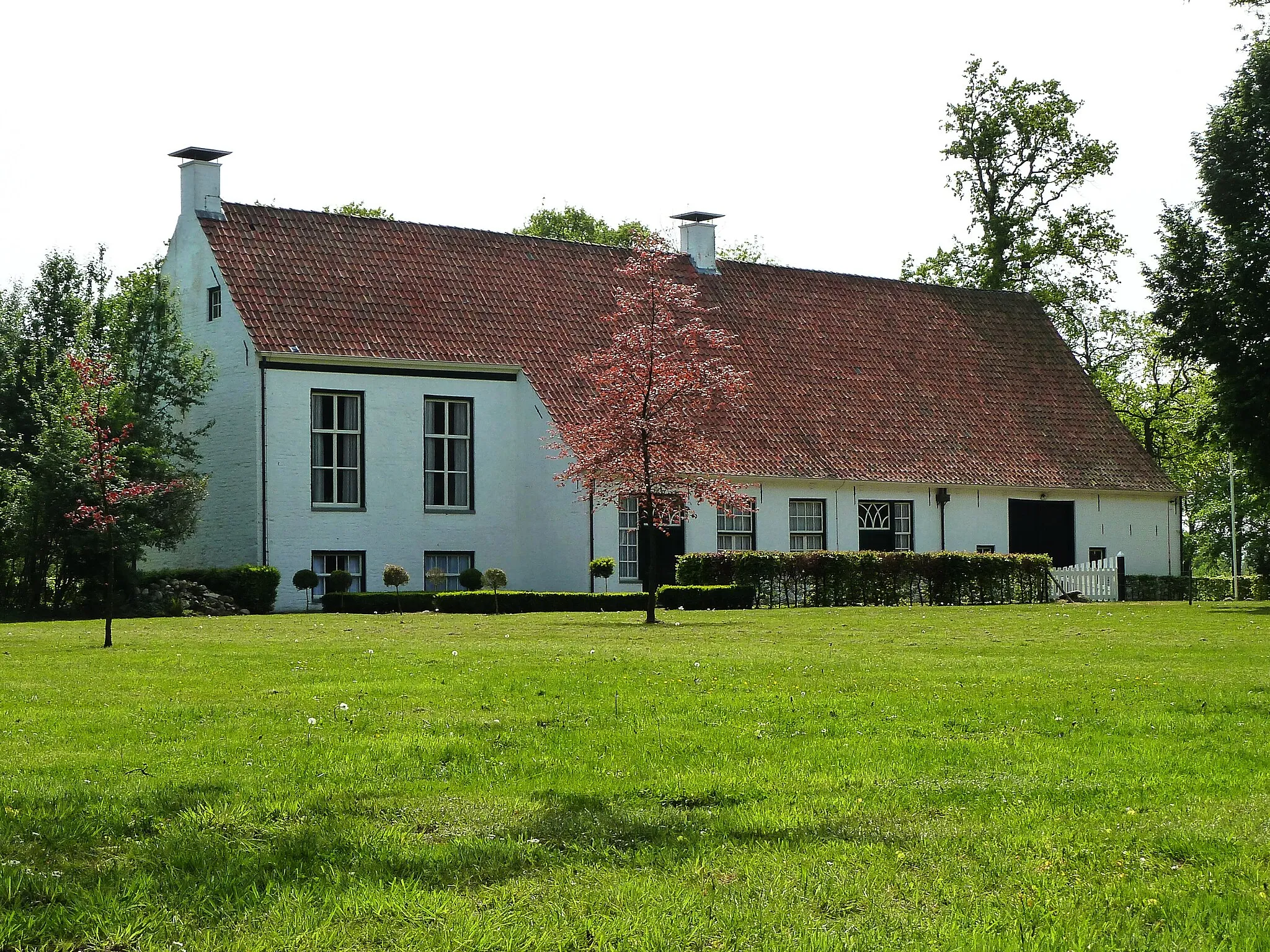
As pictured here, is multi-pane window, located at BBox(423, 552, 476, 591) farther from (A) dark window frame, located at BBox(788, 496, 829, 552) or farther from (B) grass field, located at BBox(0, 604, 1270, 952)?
(B) grass field, located at BBox(0, 604, 1270, 952)

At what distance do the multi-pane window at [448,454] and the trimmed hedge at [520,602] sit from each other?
5.35m

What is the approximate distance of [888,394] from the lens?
38344mm

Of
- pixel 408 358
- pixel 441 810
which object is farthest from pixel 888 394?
pixel 441 810

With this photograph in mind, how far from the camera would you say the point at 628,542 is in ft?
110

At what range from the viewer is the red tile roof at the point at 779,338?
32.8m

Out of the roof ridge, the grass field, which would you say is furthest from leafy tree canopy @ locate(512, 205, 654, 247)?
the grass field

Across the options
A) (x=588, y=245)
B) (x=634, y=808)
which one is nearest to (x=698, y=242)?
(x=588, y=245)

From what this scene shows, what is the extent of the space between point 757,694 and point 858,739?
233 cm

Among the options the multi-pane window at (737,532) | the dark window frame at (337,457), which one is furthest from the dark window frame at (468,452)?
the multi-pane window at (737,532)

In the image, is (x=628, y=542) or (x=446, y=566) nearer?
(x=446, y=566)

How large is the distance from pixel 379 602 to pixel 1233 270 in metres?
17.8

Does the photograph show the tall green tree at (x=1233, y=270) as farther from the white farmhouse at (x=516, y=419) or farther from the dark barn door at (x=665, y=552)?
the dark barn door at (x=665, y=552)

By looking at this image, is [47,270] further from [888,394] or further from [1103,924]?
[1103,924]

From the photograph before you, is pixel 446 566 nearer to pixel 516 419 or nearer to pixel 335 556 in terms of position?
pixel 335 556
